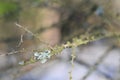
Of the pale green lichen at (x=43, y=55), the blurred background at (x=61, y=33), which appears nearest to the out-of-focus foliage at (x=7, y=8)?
the blurred background at (x=61, y=33)

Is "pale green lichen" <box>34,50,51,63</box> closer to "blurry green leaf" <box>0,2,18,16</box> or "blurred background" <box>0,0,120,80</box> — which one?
"blurred background" <box>0,0,120,80</box>

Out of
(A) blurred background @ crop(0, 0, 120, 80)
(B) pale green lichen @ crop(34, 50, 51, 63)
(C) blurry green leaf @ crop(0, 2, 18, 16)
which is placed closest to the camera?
(B) pale green lichen @ crop(34, 50, 51, 63)

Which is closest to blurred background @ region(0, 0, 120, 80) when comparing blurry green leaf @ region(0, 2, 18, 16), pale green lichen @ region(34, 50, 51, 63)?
blurry green leaf @ region(0, 2, 18, 16)

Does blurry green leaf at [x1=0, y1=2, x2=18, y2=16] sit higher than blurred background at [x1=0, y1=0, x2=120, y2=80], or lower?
higher

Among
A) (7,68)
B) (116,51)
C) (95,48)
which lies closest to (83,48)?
(95,48)

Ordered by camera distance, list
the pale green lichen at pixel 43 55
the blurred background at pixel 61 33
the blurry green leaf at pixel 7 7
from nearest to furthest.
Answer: the pale green lichen at pixel 43 55, the blurred background at pixel 61 33, the blurry green leaf at pixel 7 7

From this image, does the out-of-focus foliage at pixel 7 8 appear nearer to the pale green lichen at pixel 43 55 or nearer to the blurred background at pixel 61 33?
the blurred background at pixel 61 33

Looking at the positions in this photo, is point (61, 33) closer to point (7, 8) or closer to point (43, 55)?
point (7, 8)

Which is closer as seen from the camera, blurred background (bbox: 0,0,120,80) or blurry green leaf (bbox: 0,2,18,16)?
blurred background (bbox: 0,0,120,80)

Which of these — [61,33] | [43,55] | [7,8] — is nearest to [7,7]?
[7,8]
